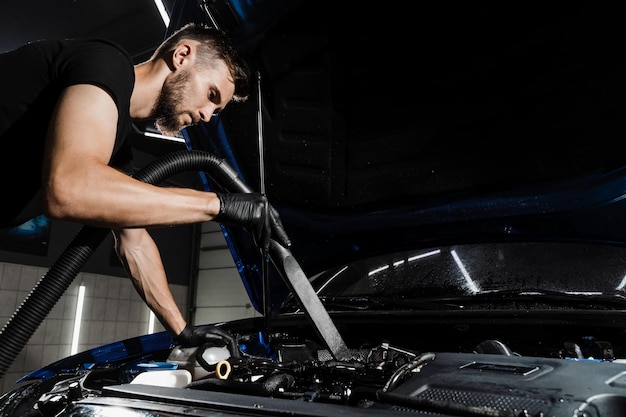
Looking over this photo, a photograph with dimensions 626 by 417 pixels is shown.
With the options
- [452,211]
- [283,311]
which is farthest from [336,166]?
[283,311]

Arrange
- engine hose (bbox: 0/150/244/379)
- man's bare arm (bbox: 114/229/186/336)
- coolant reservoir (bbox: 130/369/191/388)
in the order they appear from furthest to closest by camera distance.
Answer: man's bare arm (bbox: 114/229/186/336)
engine hose (bbox: 0/150/244/379)
coolant reservoir (bbox: 130/369/191/388)

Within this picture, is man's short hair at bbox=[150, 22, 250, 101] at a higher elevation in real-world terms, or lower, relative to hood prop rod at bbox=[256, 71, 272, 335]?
higher

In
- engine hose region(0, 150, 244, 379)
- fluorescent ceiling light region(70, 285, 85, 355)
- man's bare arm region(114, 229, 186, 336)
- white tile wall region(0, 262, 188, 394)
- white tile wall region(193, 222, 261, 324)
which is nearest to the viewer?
engine hose region(0, 150, 244, 379)

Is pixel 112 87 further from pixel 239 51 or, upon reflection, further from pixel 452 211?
pixel 452 211

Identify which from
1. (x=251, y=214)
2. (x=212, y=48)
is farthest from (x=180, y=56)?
(x=251, y=214)

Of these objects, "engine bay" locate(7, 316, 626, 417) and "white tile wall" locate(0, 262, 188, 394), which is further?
"white tile wall" locate(0, 262, 188, 394)

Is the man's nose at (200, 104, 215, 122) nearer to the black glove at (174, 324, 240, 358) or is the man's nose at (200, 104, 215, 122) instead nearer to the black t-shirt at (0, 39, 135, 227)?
the black t-shirt at (0, 39, 135, 227)

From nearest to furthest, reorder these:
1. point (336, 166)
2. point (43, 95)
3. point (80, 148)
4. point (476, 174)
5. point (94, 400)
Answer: point (94, 400) < point (80, 148) < point (43, 95) < point (476, 174) < point (336, 166)

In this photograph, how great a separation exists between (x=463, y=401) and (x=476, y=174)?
921mm

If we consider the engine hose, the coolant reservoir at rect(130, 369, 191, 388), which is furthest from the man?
the coolant reservoir at rect(130, 369, 191, 388)

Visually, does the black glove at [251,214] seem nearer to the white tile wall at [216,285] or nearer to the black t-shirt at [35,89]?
the black t-shirt at [35,89]

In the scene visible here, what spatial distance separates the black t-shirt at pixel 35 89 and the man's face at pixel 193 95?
0.21 m

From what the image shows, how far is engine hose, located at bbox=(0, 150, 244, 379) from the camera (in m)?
1.18

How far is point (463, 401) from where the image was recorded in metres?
0.68
